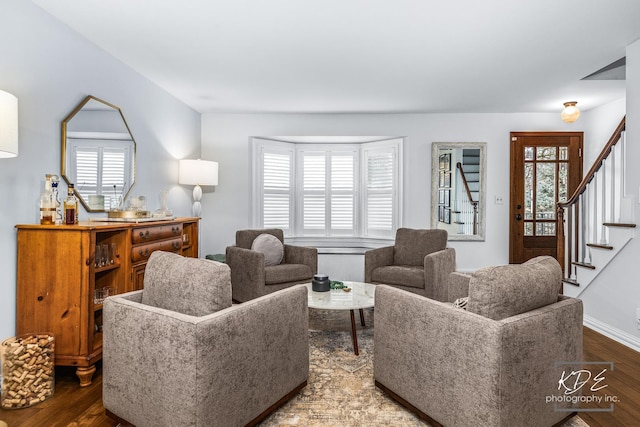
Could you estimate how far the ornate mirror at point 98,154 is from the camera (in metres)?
2.64

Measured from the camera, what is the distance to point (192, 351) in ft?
4.61

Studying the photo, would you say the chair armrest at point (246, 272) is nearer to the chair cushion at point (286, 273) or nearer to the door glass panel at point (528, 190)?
the chair cushion at point (286, 273)

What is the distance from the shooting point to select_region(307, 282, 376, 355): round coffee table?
2.61 m

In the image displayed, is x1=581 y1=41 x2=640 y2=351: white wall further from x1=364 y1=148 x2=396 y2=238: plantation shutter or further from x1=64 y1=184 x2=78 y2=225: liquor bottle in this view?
x1=64 y1=184 x2=78 y2=225: liquor bottle

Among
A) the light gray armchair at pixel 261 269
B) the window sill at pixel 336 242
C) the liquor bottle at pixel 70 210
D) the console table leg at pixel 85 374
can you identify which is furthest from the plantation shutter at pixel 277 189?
the console table leg at pixel 85 374

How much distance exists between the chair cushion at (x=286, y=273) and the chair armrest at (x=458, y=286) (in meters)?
1.85

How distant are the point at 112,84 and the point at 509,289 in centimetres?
350

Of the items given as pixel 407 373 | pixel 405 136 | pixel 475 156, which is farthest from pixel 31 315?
pixel 475 156

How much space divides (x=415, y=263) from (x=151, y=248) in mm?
2820

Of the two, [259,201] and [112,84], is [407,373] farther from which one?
[259,201]

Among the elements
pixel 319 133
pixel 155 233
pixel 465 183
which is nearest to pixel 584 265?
pixel 465 183

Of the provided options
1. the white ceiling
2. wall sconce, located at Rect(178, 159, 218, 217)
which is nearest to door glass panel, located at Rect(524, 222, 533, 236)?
the white ceiling

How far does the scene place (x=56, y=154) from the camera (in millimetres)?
2520

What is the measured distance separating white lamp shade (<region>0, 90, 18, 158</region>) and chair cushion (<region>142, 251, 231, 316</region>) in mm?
875
